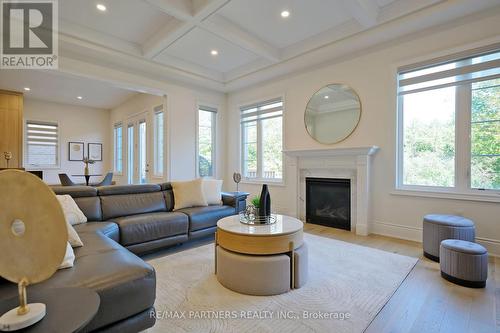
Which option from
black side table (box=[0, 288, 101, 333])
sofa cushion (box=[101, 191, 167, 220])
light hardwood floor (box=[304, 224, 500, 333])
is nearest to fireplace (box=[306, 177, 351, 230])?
light hardwood floor (box=[304, 224, 500, 333])

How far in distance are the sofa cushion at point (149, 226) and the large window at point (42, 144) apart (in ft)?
20.4

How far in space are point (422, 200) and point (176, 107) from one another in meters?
4.68

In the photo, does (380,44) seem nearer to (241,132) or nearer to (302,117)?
(302,117)

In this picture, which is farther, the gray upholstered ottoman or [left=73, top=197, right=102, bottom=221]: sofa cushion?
[left=73, top=197, right=102, bottom=221]: sofa cushion

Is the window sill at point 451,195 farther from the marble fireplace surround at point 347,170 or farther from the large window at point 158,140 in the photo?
the large window at point 158,140

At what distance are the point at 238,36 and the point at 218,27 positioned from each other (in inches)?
14.8

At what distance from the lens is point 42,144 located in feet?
23.3

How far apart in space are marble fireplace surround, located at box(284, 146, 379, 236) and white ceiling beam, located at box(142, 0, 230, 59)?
259cm

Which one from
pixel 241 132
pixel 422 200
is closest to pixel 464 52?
pixel 422 200

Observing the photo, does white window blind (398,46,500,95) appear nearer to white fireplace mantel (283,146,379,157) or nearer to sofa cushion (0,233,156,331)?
white fireplace mantel (283,146,379,157)

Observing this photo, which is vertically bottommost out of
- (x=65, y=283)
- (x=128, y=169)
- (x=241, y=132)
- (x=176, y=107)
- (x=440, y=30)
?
(x=65, y=283)

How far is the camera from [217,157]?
6.00 meters

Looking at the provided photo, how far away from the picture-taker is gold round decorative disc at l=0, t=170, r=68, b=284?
2.69 ft

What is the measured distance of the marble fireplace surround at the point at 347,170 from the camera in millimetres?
3734
